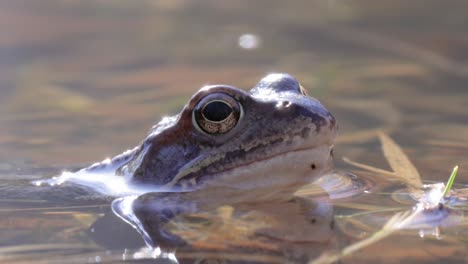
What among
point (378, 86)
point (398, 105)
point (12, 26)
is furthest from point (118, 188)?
point (12, 26)

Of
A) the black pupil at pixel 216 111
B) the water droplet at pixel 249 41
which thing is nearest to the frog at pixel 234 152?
the black pupil at pixel 216 111

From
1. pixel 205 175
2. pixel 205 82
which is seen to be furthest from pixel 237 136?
pixel 205 82

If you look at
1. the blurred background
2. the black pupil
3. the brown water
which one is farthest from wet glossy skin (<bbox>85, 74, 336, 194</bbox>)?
the blurred background

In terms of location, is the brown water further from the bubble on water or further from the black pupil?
Result: the black pupil

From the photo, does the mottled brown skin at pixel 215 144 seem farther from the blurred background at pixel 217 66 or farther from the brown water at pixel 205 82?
the blurred background at pixel 217 66

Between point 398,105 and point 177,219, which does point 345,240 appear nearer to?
point 177,219

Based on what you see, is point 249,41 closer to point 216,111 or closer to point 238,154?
point 216,111
